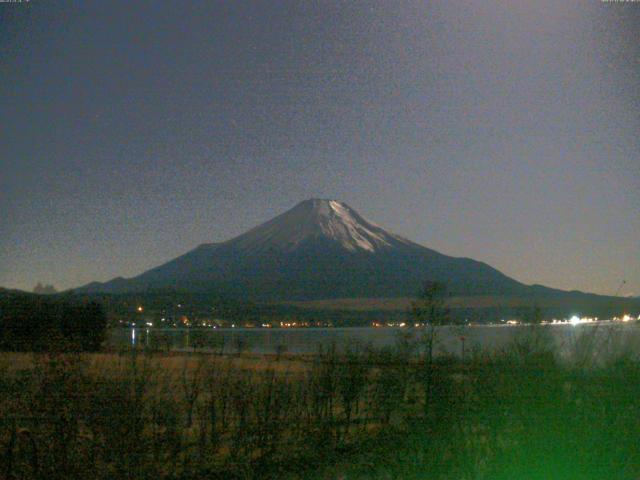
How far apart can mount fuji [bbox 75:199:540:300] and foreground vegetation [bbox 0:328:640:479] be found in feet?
211

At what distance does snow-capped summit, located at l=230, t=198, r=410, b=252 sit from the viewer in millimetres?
123188

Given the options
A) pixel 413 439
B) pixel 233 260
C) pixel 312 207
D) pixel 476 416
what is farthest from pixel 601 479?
pixel 312 207

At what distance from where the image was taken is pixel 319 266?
384 feet

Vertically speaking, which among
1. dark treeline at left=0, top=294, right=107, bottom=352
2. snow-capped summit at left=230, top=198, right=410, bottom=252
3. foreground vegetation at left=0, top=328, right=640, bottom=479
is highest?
snow-capped summit at left=230, top=198, right=410, bottom=252

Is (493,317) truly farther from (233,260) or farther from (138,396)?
(233,260)

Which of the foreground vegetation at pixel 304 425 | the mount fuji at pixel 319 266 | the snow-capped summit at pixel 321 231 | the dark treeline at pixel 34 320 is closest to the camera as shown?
the foreground vegetation at pixel 304 425

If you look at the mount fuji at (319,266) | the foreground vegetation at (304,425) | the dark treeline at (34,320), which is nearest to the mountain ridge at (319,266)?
the mount fuji at (319,266)

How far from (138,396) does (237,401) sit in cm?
211

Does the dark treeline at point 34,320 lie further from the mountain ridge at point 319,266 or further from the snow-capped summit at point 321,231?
the snow-capped summit at point 321,231

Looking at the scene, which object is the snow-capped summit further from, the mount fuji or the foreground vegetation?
the foreground vegetation

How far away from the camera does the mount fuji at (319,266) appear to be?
307 feet

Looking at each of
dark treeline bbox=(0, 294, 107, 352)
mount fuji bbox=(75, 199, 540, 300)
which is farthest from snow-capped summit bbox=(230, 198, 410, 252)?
dark treeline bbox=(0, 294, 107, 352)

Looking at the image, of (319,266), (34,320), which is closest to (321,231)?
(319,266)

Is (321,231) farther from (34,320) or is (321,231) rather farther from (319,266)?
(34,320)
